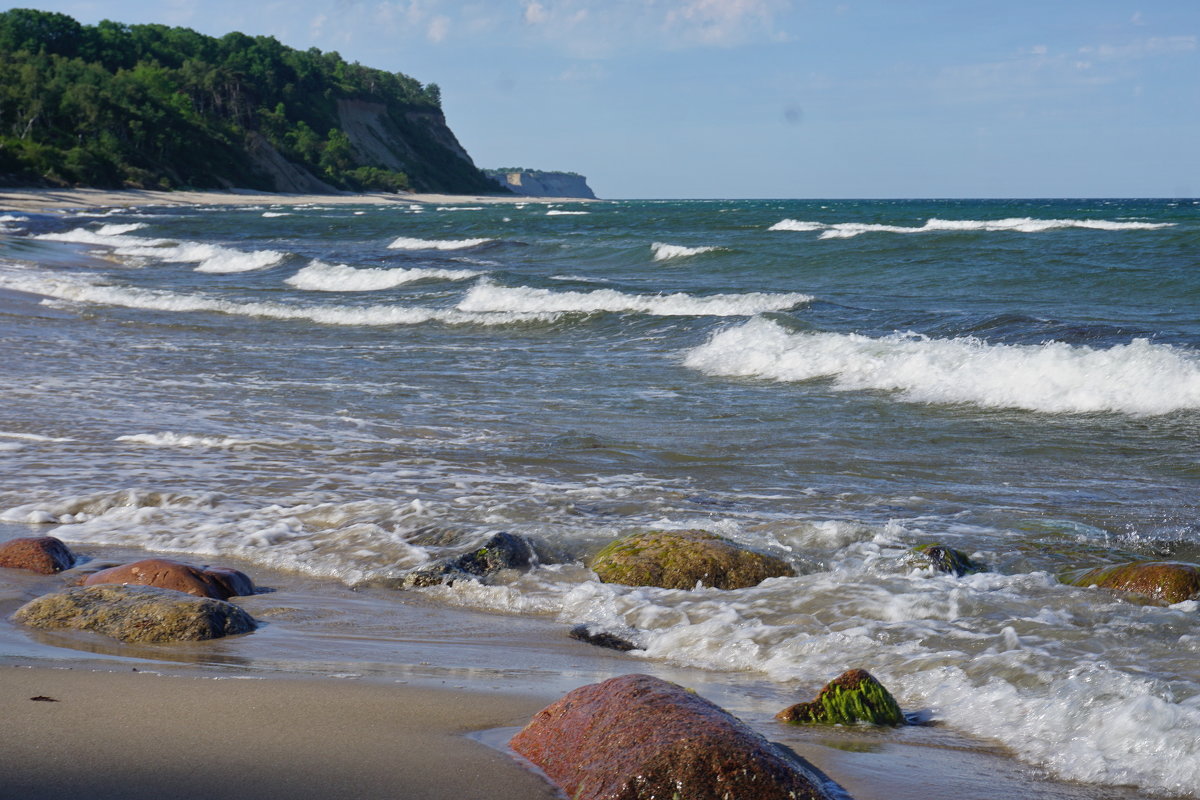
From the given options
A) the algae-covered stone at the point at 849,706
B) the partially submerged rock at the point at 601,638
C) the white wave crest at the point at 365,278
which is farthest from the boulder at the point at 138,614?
the white wave crest at the point at 365,278

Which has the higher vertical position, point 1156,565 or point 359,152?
point 359,152

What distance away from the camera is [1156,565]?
17.1ft

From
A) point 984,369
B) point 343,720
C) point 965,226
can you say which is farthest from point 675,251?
point 343,720

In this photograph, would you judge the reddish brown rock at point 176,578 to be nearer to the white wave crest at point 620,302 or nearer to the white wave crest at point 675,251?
the white wave crest at point 620,302

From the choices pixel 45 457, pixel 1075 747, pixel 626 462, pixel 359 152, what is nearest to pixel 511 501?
pixel 626 462

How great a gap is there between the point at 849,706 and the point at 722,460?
15.4 ft

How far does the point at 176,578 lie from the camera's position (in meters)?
5.07

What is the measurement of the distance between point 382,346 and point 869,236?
70.1 ft

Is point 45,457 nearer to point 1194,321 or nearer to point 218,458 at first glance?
A: point 218,458

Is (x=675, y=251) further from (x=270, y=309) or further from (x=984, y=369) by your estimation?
(x=984, y=369)

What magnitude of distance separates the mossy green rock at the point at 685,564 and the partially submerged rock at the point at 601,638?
668 mm

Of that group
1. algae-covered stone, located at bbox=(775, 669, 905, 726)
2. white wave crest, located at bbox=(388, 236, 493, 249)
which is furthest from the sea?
white wave crest, located at bbox=(388, 236, 493, 249)

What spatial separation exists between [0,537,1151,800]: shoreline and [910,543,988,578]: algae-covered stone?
5.31ft

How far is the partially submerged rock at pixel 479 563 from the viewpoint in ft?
18.2
